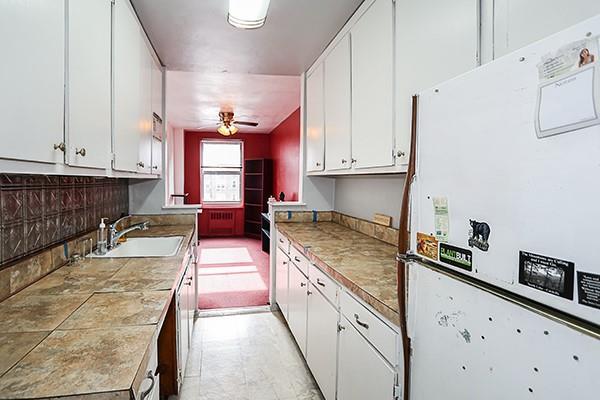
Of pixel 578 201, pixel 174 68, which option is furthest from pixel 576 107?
pixel 174 68

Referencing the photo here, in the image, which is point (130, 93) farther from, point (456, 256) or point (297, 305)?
point (456, 256)

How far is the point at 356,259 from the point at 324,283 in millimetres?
224

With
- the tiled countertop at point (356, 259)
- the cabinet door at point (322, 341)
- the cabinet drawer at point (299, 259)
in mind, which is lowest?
the cabinet door at point (322, 341)

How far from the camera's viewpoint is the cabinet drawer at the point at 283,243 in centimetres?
311

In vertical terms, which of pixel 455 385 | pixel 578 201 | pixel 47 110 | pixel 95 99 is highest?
pixel 95 99

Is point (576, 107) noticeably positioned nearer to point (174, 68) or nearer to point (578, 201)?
point (578, 201)

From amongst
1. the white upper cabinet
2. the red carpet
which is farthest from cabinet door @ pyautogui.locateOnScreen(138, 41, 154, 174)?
the red carpet

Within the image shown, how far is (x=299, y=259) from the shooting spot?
2.68 metres

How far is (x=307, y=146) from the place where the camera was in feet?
11.9

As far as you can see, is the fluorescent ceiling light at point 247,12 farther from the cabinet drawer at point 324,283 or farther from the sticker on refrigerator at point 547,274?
the sticker on refrigerator at point 547,274

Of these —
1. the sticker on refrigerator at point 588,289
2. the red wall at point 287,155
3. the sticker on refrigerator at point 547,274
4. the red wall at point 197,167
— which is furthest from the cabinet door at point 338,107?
the red wall at point 197,167

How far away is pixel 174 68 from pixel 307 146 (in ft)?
4.77

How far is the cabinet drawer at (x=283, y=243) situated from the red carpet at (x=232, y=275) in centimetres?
81

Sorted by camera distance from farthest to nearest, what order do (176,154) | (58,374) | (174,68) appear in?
1. (176,154)
2. (174,68)
3. (58,374)
